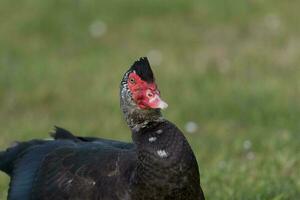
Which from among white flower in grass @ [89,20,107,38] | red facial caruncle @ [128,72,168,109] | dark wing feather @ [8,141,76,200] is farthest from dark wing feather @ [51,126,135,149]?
white flower in grass @ [89,20,107,38]

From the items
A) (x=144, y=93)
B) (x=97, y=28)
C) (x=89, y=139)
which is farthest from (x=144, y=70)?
(x=97, y=28)

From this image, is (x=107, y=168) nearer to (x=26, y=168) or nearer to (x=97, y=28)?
(x=26, y=168)

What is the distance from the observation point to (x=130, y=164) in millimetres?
5602

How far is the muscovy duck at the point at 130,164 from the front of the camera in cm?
528

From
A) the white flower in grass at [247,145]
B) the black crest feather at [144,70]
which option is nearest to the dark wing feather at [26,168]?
the black crest feather at [144,70]

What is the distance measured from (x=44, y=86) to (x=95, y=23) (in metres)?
2.22

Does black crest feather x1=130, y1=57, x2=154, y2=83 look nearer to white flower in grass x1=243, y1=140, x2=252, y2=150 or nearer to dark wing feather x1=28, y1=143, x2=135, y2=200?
dark wing feather x1=28, y1=143, x2=135, y2=200

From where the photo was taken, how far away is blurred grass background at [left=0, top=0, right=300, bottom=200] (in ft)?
26.1

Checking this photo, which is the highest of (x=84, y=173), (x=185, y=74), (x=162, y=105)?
(x=185, y=74)

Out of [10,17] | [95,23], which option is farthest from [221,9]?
[10,17]

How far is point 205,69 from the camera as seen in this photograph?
10.7 m

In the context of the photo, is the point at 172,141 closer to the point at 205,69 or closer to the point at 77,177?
the point at 77,177

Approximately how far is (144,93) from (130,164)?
1.60 feet

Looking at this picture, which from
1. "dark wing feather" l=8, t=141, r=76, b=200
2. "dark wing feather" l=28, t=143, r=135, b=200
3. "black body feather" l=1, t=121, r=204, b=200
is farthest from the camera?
"dark wing feather" l=8, t=141, r=76, b=200
